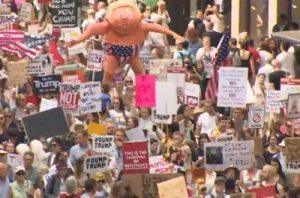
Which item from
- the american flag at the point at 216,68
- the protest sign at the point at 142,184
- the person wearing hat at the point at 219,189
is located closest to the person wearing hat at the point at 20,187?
the protest sign at the point at 142,184

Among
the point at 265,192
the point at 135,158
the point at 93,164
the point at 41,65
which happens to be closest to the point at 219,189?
the point at 265,192

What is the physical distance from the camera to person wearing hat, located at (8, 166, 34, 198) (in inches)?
969

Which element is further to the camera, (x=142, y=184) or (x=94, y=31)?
(x=94, y=31)

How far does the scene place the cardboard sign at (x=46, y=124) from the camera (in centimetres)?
2669

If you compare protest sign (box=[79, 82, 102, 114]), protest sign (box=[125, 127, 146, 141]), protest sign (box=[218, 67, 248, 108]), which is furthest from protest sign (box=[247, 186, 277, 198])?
protest sign (box=[218, 67, 248, 108])

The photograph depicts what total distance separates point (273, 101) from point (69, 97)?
287 centimetres

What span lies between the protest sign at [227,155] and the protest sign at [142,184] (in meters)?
1.52

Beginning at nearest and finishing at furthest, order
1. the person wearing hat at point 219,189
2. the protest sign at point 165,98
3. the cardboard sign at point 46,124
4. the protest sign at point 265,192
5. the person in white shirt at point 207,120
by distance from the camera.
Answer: the protest sign at point 265,192, the person wearing hat at point 219,189, the cardboard sign at point 46,124, the protest sign at point 165,98, the person in white shirt at point 207,120

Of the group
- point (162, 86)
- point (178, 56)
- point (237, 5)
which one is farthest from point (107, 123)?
point (237, 5)

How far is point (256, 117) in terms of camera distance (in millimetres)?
28688

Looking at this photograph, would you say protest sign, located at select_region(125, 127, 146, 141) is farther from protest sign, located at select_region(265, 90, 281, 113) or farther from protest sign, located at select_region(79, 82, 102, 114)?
protest sign, located at select_region(265, 90, 281, 113)

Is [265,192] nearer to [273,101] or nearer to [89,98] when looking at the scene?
[273,101]

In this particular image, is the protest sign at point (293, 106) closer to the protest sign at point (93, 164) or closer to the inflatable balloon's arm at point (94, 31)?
the protest sign at point (93, 164)

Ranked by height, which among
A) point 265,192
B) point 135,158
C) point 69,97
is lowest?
point 265,192
